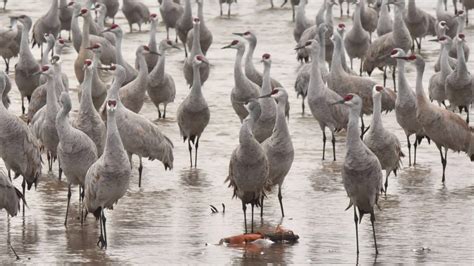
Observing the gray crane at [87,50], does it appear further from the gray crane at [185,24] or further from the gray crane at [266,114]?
the gray crane at [266,114]

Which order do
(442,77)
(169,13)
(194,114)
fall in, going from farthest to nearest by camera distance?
(169,13) → (442,77) → (194,114)

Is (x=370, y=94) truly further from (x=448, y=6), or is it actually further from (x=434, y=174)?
(x=448, y=6)

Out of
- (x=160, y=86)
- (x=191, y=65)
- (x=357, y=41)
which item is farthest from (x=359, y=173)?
(x=357, y=41)

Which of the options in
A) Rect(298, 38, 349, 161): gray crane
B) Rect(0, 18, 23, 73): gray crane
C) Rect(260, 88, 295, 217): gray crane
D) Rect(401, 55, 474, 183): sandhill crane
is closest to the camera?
Rect(260, 88, 295, 217): gray crane

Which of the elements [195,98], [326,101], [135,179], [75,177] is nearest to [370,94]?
[326,101]

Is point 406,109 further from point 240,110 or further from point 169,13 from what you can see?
point 169,13

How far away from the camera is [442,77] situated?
806 inches

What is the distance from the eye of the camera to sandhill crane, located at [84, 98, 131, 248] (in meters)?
13.7

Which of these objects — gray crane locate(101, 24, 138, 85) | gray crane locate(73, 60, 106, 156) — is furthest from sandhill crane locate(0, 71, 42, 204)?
gray crane locate(101, 24, 138, 85)

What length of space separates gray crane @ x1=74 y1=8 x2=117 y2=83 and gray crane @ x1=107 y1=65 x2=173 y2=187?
494 cm

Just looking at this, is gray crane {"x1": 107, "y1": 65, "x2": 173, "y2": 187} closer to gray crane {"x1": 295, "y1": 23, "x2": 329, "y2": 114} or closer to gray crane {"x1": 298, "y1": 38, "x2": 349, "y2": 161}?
gray crane {"x1": 298, "y1": 38, "x2": 349, "y2": 161}

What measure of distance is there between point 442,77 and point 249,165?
6.96 m

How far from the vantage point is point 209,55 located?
2634 cm

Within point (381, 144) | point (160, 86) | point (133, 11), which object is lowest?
point (133, 11)
